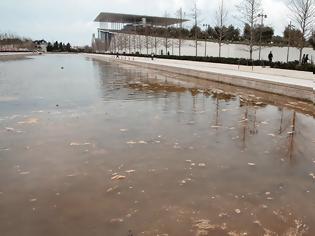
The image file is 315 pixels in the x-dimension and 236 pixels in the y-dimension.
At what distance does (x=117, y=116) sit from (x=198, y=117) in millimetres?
2306

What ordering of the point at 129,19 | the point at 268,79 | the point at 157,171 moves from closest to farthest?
1. the point at 157,171
2. the point at 268,79
3. the point at 129,19

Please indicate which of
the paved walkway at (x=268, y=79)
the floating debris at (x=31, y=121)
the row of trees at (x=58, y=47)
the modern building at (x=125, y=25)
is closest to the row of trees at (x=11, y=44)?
the row of trees at (x=58, y=47)

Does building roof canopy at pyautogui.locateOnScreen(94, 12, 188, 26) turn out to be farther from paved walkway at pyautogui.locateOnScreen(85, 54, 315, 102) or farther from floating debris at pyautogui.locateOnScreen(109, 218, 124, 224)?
floating debris at pyautogui.locateOnScreen(109, 218, 124, 224)

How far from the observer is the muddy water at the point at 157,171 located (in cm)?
445

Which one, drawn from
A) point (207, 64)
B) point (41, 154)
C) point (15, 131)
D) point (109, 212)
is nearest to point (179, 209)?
point (109, 212)

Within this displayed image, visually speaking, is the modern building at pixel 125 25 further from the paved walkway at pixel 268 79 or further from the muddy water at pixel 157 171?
the muddy water at pixel 157 171

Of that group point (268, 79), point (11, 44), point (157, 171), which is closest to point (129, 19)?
point (11, 44)

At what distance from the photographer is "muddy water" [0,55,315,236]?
14.6 ft

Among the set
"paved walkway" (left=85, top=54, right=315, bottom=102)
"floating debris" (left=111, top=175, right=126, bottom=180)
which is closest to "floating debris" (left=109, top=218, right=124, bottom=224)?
"floating debris" (left=111, top=175, right=126, bottom=180)

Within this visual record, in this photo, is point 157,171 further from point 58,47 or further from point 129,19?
point 58,47

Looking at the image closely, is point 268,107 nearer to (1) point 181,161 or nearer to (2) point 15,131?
(1) point 181,161

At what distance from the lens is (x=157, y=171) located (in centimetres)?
612

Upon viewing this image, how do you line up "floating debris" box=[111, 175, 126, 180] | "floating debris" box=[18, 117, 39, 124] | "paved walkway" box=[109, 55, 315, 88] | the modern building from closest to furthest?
"floating debris" box=[111, 175, 126, 180] → "floating debris" box=[18, 117, 39, 124] → "paved walkway" box=[109, 55, 315, 88] → the modern building

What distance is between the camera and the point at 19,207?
4.84m
